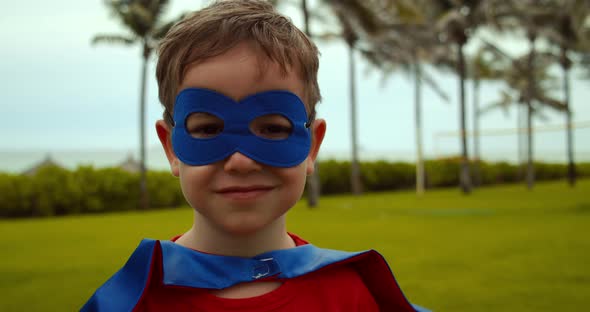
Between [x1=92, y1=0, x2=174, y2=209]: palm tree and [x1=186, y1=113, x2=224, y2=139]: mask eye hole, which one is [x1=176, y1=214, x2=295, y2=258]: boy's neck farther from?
[x1=92, y1=0, x2=174, y2=209]: palm tree

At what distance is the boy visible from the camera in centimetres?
141

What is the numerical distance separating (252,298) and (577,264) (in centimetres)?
566

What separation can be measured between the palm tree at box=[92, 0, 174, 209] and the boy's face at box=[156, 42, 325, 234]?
16778mm

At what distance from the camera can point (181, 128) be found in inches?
57.7

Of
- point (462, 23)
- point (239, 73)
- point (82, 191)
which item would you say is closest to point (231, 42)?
point (239, 73)

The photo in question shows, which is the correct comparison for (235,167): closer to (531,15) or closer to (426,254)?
(426,254)

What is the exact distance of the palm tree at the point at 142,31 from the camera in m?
17.7

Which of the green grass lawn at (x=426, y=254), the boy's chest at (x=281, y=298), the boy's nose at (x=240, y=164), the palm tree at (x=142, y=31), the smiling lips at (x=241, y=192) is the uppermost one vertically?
the palm tree at (x=142, y=31)

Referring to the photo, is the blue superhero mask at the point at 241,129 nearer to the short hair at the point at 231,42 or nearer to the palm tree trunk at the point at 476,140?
the short hair at the point at 231,42

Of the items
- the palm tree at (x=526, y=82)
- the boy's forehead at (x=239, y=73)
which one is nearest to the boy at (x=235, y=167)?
the boy's forehead at (x=239, y=73)

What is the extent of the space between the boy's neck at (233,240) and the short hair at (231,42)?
34cm

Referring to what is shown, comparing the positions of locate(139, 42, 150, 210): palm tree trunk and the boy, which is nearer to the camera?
the boy

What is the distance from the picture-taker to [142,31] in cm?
1816

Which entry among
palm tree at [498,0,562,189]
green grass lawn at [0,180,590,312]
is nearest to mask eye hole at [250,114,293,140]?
green grass lawn at [0,180,590,312]
